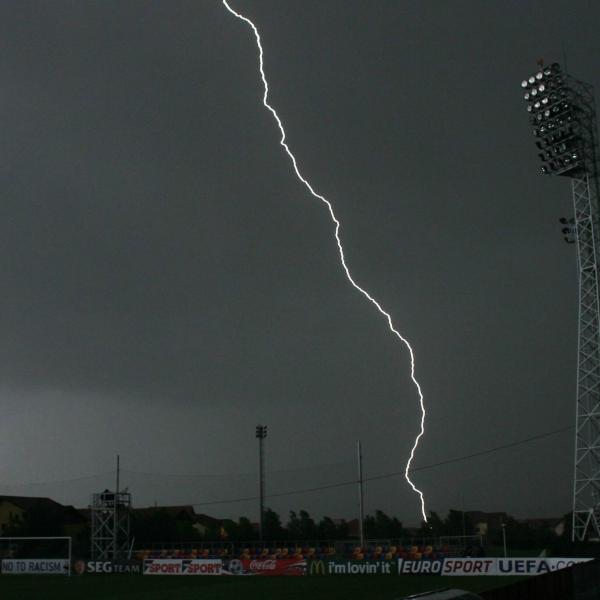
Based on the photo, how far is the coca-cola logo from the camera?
44406 millimetres

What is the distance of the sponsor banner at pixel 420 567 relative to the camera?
38125 millimetres

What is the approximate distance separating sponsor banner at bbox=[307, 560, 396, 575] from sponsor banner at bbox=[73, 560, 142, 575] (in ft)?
39.6

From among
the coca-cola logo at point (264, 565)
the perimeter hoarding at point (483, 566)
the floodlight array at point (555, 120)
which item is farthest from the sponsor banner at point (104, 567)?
the floodlight array at point (555, 120)

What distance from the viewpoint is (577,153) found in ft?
147

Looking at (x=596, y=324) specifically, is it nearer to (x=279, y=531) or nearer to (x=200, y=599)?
(x=200, y=599)

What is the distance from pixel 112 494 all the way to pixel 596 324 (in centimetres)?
2989

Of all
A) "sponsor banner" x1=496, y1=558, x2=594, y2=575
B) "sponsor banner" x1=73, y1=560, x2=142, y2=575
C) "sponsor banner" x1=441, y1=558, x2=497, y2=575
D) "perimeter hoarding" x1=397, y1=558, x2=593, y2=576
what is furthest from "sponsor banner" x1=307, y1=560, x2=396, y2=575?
"sponsor banner" x1=73, y1=560, x2=142, y2=575

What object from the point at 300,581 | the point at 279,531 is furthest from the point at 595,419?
the point at 279,531

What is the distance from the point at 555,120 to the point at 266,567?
2673 centimetres

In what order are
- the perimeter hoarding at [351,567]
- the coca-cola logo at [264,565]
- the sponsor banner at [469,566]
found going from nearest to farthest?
the sponsor banner at [469,566] < the perimeter hoarding at [351,567] < the coca-cola logo at [264,565]

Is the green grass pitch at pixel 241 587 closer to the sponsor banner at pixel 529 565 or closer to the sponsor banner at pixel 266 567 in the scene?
the sponsor banner at pixel 529 565

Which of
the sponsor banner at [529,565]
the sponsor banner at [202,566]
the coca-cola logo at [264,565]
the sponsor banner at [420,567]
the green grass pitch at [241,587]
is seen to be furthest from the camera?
the sponsor banner at [202,566]

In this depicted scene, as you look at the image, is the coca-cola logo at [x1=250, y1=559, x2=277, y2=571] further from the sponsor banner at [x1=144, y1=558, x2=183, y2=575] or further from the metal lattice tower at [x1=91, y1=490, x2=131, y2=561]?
the metal lattice tower at [x1=91, y1=490, x2=131, y2=561]

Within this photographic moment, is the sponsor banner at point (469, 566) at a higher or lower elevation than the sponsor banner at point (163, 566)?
higher
